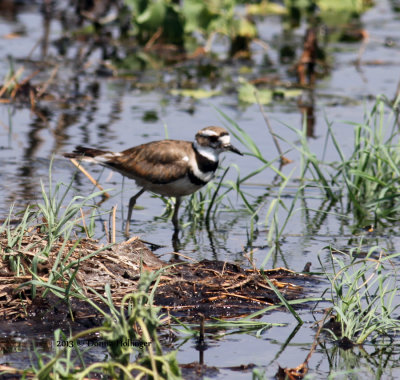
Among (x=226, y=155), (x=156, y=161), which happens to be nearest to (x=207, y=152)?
Result: (x=156, y=161)

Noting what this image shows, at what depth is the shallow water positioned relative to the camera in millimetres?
5484

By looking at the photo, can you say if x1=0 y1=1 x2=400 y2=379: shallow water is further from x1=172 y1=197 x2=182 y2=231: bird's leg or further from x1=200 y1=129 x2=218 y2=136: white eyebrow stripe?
x1=200 y1=129 x2=218 y2=136: white eyebrow stripe

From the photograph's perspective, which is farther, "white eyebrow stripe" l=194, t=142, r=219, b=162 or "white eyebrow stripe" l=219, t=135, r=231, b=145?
"white eyebrow stripe" l=219, t=135, r=231, b=145

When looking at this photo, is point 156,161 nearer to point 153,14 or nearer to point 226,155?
point 226,155

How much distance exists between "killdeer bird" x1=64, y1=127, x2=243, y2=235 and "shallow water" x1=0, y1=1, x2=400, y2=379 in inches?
13.1

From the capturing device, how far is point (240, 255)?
290 inches

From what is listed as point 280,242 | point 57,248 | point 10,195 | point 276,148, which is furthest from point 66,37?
point 57,248

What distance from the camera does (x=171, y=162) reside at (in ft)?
26.5

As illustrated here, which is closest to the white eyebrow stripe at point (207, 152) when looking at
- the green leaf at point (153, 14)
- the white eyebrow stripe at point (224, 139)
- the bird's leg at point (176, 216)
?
the white eyebrow stripe at point (224, 139)

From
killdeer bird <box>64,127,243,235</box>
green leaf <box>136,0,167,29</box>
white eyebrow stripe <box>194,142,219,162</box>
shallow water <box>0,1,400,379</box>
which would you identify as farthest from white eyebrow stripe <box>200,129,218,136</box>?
green leaf <box>136,0,167,29</box>

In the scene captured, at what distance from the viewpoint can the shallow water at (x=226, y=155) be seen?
5.48 m

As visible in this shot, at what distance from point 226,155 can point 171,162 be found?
2404mm

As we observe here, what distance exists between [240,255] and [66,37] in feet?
32.0

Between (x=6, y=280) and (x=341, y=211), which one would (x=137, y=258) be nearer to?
(x=6, y=280)
